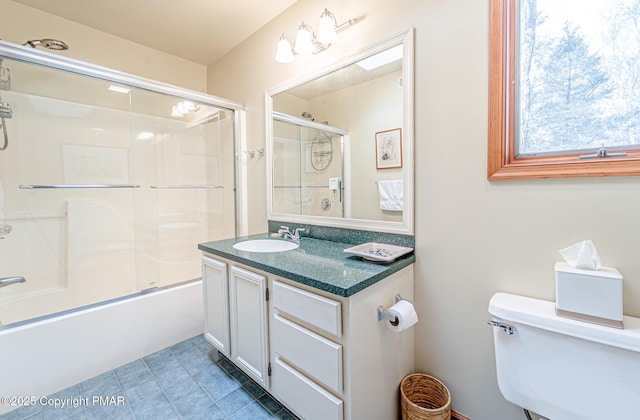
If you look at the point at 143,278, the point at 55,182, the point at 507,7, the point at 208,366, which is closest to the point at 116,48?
the point at 55,182

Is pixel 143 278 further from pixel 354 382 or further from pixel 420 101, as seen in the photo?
pixel 420 101

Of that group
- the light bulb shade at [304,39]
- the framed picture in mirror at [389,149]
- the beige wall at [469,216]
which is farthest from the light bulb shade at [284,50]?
the framed picture in mirror at [389,149]

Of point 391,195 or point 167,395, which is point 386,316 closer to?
point 391,195

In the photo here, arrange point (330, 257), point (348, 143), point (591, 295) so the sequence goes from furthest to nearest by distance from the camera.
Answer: point (348, 143), point (330, 257), point (591, 295)

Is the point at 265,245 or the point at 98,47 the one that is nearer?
the point at 265,245

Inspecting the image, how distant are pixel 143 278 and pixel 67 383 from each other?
2.70 feet

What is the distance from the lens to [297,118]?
1927 millimetres

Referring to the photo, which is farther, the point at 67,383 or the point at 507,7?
the point at 67,383

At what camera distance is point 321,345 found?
3.45 feet

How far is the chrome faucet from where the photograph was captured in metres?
1.83

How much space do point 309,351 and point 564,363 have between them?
90 centimetres

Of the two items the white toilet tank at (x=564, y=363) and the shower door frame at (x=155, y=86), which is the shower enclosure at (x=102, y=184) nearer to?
the shower door frame at (x=155, y=86)

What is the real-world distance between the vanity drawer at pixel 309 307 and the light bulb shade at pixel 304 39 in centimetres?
144

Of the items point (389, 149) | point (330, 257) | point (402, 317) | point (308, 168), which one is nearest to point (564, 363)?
point (402, 317)
